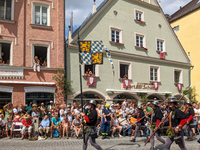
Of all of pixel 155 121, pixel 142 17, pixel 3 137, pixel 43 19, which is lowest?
pixel 3 137

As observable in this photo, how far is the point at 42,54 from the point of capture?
57.1 ft

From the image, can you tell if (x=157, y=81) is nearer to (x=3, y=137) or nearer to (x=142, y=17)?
(x=142, y=17)

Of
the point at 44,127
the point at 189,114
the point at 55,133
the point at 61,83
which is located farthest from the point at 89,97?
the point at 189,114

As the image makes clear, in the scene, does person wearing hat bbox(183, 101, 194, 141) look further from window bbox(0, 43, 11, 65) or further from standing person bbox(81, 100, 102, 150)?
window bbox(0, 43, 11, 65)

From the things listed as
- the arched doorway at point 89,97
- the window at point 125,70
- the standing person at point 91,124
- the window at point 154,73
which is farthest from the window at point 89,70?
the standing person at point 91,124

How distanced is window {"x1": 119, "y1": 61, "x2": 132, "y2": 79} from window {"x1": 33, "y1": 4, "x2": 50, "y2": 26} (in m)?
7.54

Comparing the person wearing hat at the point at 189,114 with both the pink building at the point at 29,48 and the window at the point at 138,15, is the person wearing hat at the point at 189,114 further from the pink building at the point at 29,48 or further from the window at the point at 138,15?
the window at the point at 138,15

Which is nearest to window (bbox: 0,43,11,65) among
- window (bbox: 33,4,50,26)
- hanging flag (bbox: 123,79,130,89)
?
window (bbox: 33,4,50,26)

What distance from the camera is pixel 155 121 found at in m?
8.95

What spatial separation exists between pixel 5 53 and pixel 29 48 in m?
1.69

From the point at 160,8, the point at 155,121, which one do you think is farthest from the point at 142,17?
the point at 155,121

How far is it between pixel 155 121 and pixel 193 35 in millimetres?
24369

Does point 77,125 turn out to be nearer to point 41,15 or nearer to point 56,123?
point 56,123

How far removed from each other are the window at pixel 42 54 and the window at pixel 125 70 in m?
6.91
